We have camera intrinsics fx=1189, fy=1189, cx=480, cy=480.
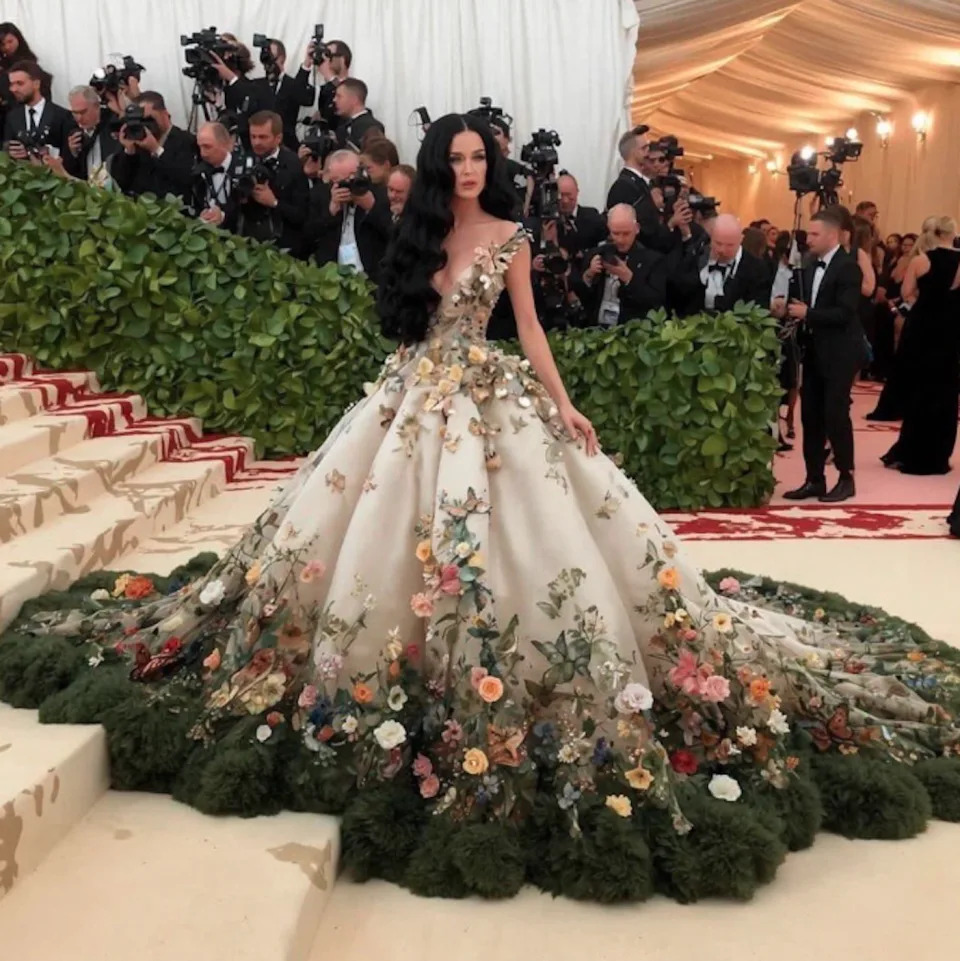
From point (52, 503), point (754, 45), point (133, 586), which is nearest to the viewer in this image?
point (133, 586)

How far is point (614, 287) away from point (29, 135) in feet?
10.4

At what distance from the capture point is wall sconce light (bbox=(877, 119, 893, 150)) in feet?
41.0

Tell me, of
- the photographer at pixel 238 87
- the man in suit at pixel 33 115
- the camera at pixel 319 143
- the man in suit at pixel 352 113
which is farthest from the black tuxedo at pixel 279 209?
the man in suit at pixel 33 115

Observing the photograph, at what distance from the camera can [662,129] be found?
14.1m

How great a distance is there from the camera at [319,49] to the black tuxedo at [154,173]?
1203 millimetres

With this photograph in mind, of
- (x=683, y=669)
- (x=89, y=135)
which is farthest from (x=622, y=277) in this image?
(x=683, y=669)

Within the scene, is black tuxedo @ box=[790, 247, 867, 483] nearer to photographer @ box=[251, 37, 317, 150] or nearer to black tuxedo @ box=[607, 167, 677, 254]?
black tuxedo @ box=[607, 167, 677, 254]

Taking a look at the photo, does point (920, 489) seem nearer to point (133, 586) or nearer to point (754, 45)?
point (133, 586)

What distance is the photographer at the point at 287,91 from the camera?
705cm

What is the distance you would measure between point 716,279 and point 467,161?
3375mm

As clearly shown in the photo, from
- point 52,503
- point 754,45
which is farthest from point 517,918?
point 754,45

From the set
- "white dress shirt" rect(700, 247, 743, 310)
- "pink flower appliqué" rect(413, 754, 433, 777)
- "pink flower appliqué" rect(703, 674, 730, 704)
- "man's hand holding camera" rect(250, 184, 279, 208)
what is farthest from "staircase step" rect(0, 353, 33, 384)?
"pink flower appliqué" rect(703, 674, 730, 704)

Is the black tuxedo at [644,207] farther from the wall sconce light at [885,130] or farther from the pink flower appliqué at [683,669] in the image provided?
the wall sconce light at [885,130]

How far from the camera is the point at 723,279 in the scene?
5.81m
